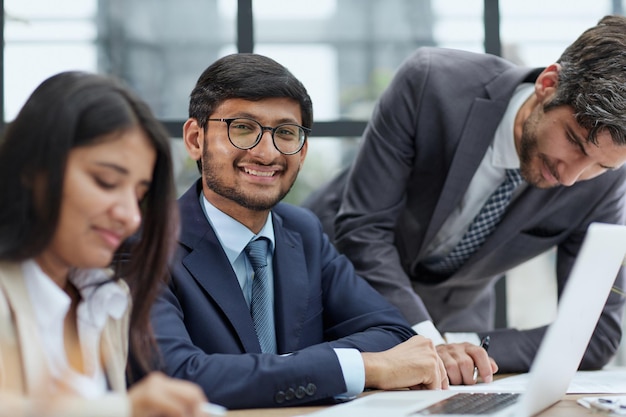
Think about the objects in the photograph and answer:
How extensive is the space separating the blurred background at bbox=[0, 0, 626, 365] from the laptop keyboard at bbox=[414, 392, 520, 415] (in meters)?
1.91

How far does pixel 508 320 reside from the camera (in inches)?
148

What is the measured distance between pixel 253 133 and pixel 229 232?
24 centimetres

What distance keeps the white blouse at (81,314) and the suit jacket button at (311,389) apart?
1.39 feet

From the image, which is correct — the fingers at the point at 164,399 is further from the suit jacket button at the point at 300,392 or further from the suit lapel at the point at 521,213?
the suit lapel at the point at 521,213

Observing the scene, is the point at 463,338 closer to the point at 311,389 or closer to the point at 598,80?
the point at 598,80

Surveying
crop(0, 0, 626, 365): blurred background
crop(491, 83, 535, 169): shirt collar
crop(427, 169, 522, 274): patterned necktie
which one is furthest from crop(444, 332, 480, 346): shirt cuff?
crop(0, 0, 626, 365): blurred background

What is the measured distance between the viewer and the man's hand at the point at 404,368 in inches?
72.9

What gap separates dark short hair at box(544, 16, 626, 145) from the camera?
226 cm

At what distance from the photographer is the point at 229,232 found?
6.88ft

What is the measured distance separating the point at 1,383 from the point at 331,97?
2.56 metres

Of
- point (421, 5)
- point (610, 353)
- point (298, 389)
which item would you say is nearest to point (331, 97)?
point (421, 5)

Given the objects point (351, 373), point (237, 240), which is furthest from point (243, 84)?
point (351, 373)

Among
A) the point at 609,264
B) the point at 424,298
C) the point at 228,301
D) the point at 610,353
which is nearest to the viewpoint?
the point at 609,264

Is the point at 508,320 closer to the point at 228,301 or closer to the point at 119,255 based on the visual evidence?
the point at 228,301
